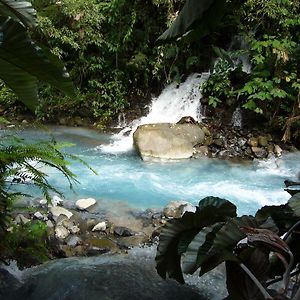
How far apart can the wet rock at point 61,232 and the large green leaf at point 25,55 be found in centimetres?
315

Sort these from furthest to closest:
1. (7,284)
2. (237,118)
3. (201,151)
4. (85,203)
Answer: (237,118)
(201,151)
(85,203)
(7,284)

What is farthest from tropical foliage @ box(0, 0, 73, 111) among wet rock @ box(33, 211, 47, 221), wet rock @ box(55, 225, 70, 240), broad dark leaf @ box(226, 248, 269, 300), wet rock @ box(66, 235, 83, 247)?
wet rock @ box(33, 211, 47, 221)

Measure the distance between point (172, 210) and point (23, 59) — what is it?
3943 mm

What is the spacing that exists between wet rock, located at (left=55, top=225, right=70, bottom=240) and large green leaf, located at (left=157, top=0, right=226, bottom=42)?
300 cm

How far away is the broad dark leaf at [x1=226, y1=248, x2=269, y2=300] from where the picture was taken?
158 cm

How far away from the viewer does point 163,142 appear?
23.4 ft

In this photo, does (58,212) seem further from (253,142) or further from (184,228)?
(253,142)

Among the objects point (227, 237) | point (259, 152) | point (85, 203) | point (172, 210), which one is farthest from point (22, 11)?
point (259, 152)

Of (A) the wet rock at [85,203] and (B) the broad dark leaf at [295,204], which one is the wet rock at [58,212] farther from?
(B) the broad dark leaf at [295,204]

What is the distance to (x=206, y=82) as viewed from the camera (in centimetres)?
862

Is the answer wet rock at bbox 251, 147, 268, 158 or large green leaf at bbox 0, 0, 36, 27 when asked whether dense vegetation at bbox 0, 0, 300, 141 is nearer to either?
wet rock at bbox 251, 147, 268, 158

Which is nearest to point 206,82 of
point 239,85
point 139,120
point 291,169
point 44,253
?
point 239,85

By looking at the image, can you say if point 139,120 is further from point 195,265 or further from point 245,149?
point 195,265

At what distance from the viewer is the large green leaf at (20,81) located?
3.98 feet
